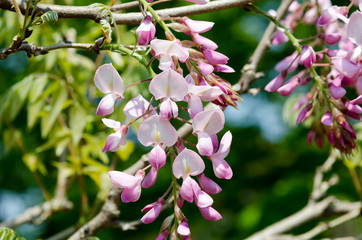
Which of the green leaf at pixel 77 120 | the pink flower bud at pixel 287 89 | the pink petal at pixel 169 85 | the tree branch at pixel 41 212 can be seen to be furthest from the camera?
the tree branch at pixel 41 212

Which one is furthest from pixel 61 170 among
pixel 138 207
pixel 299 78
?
pixel 138 207

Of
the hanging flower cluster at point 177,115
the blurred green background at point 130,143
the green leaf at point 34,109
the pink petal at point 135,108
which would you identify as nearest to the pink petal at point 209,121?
the hanging flower cluster at point 177,115

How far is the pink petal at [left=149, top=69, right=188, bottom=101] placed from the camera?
0.64 meters

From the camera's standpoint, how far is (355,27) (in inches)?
29.6

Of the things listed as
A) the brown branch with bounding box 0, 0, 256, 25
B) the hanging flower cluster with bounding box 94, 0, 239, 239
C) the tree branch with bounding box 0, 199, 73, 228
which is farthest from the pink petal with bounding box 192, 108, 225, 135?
the tree branch with bounding box 0, 199, 73, 228

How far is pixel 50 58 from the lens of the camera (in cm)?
146

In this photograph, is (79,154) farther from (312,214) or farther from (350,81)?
(350,81)

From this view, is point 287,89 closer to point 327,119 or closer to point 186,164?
point 327,119

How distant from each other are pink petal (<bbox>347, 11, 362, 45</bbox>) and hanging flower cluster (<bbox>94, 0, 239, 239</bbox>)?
8.6 inches

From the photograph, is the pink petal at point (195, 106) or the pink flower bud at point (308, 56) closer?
the pink petal at point (195, 106)

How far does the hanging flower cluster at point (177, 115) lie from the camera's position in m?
0.65

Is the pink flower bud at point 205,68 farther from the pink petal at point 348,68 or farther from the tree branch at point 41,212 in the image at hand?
the tree branch at point 41,212

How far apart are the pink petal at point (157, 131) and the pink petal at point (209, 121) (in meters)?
0.04

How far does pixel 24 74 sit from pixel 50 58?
0.17 metres
